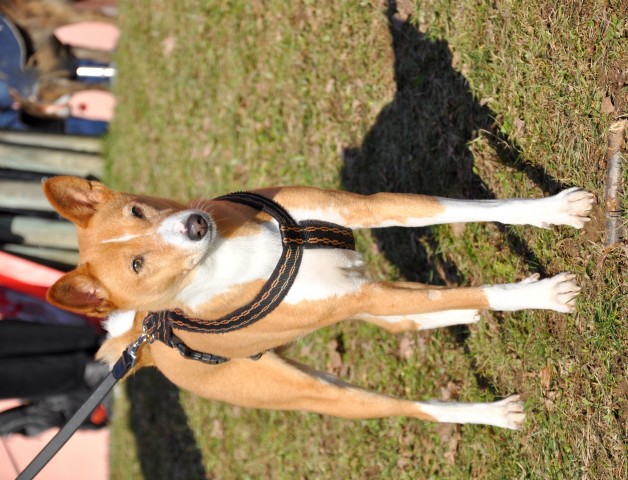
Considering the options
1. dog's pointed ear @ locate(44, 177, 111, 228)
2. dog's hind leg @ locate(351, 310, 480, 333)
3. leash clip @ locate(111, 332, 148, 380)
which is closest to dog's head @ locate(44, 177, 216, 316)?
dog's pointed ear @ locate(44, 177, 111, 228)

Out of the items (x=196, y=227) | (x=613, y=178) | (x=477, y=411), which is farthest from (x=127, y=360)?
(x=613, y=178)

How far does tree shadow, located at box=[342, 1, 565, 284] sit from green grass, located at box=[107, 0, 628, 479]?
0.01 metres

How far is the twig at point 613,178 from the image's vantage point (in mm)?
3516

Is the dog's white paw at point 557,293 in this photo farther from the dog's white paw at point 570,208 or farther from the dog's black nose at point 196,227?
the dog's black nose at point 196,227

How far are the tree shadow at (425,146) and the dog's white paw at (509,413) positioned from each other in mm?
795

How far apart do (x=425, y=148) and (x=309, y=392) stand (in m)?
2.04

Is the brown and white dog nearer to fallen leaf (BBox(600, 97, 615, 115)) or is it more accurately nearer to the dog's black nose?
the dog's black nose

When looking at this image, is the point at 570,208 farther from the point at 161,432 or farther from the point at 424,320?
the point at 161,432

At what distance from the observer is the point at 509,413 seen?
4156 millimetres

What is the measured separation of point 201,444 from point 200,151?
10.9ft

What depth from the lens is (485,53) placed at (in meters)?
4.71

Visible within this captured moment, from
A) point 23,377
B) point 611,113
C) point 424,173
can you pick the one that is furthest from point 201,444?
point 611,113

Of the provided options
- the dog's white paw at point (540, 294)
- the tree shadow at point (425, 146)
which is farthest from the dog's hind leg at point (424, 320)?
the dog's white paw at point (540, 294)

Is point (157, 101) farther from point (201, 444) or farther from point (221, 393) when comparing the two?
point (221, 393)
